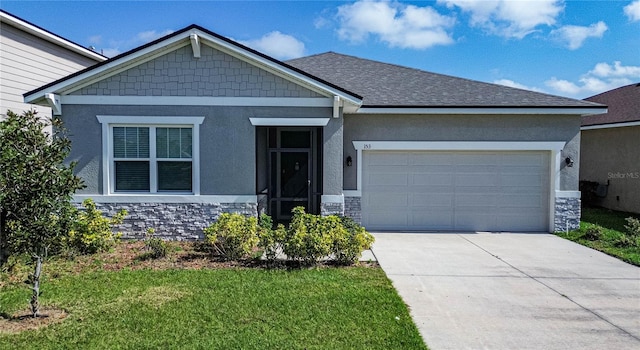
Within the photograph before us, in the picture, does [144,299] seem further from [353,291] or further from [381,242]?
[381,242]

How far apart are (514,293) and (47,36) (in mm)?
14461

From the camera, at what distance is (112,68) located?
9.43 metres

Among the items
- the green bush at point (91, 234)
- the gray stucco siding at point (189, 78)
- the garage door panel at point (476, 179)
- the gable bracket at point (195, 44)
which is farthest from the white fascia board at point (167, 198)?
the garage door panel at point (476, 179)

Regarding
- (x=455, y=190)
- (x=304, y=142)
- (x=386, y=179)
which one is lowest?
(x=455, y=190)

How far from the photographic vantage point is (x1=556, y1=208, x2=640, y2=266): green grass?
29.3ft

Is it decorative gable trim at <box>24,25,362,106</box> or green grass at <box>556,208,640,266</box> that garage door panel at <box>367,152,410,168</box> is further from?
green grass at <box>556,208,640,266</box>

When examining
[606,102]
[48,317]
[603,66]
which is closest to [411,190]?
[48,317]

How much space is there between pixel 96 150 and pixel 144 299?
527 centimetres

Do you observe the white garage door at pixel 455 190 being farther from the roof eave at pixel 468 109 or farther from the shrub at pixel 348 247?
the shrub at pixel 348 247

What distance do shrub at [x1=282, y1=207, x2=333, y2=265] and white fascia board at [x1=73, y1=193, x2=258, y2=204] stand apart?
8.09 ft

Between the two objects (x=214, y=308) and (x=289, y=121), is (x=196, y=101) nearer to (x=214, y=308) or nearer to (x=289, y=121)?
(x=289, y=121)

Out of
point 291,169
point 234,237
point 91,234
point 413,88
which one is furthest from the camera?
point 413,88

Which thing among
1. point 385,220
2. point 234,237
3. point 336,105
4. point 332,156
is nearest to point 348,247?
point 234,237

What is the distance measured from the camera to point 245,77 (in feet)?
31.9
